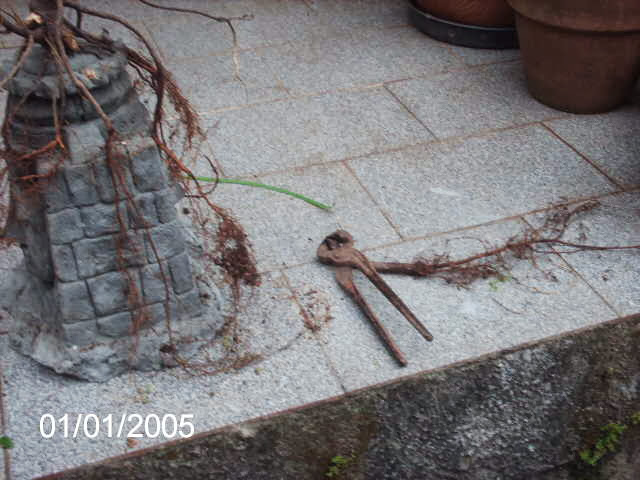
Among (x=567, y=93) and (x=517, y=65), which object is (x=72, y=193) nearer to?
(x=567, y=93)

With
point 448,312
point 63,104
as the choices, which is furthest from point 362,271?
point 63,104

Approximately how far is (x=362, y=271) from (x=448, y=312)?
1.14 ft

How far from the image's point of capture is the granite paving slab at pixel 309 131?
11.9ft

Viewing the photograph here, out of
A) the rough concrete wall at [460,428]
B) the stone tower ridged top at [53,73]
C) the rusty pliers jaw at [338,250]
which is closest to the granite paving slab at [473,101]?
the rusty pliers jaw at [338,250]

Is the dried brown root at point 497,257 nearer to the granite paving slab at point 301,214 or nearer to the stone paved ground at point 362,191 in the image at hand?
the stone paved ground at point 362,191

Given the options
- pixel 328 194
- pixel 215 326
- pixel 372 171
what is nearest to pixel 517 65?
pixel 372 171

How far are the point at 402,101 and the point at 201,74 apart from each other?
1.16 meters

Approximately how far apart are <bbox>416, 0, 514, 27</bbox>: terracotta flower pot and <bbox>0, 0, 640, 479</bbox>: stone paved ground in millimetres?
187

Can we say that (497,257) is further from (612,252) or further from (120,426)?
(120,426)

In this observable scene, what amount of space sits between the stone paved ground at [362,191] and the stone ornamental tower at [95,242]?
12 centimetres

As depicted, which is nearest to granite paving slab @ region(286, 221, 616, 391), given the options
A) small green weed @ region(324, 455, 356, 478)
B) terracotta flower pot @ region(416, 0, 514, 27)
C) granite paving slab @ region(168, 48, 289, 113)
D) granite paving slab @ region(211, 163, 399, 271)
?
granite paving slab @ region(211, 163, 399, 271)

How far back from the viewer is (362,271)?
2803 millimetres

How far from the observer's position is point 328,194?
3.36 m

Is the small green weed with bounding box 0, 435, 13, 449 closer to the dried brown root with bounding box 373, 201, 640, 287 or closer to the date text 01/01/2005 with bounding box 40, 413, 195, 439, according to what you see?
Answer: the date text 01/01/2005 with bounding box 40, 413, 195, 439
